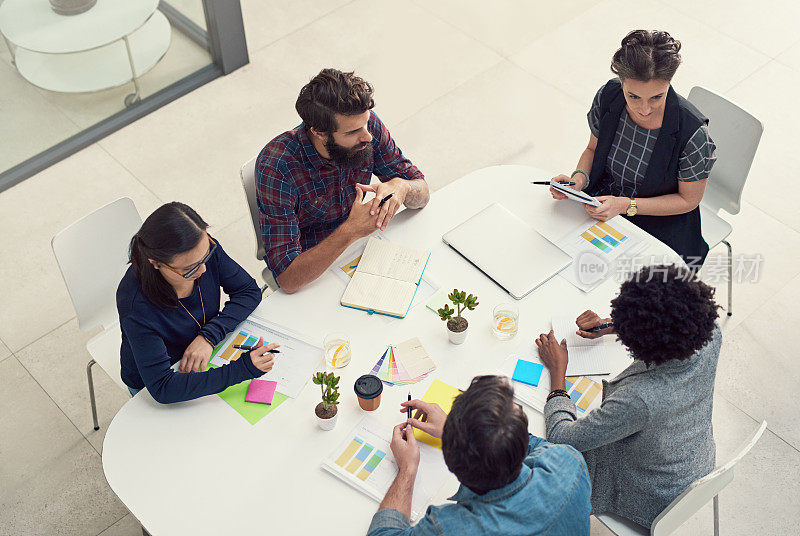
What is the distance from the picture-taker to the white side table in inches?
166

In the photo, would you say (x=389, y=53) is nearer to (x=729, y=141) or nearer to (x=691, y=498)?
(x=729, y=141)

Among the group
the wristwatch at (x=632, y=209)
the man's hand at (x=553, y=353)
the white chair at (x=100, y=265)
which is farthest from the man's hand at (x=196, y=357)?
the wristwatch at (x=632, y=209)

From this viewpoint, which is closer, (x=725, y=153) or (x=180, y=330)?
(x=180, y=330)

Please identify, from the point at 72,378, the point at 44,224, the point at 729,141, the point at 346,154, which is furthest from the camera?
the point at 44,224

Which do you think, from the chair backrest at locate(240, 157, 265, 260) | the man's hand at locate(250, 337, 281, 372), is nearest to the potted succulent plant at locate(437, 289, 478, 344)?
the man's hand at locate(250, 337, 281, 372)

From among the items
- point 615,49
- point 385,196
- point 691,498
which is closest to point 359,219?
point 385,196

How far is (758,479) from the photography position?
3318 mm

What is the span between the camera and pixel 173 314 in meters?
2.59

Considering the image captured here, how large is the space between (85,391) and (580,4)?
4.13m

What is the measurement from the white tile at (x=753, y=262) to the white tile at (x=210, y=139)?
2.53m

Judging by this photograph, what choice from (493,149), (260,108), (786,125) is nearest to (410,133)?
(493,149)

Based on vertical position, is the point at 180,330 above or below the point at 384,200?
below

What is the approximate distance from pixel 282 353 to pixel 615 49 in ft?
11.5

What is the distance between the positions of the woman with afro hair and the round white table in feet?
0.59
